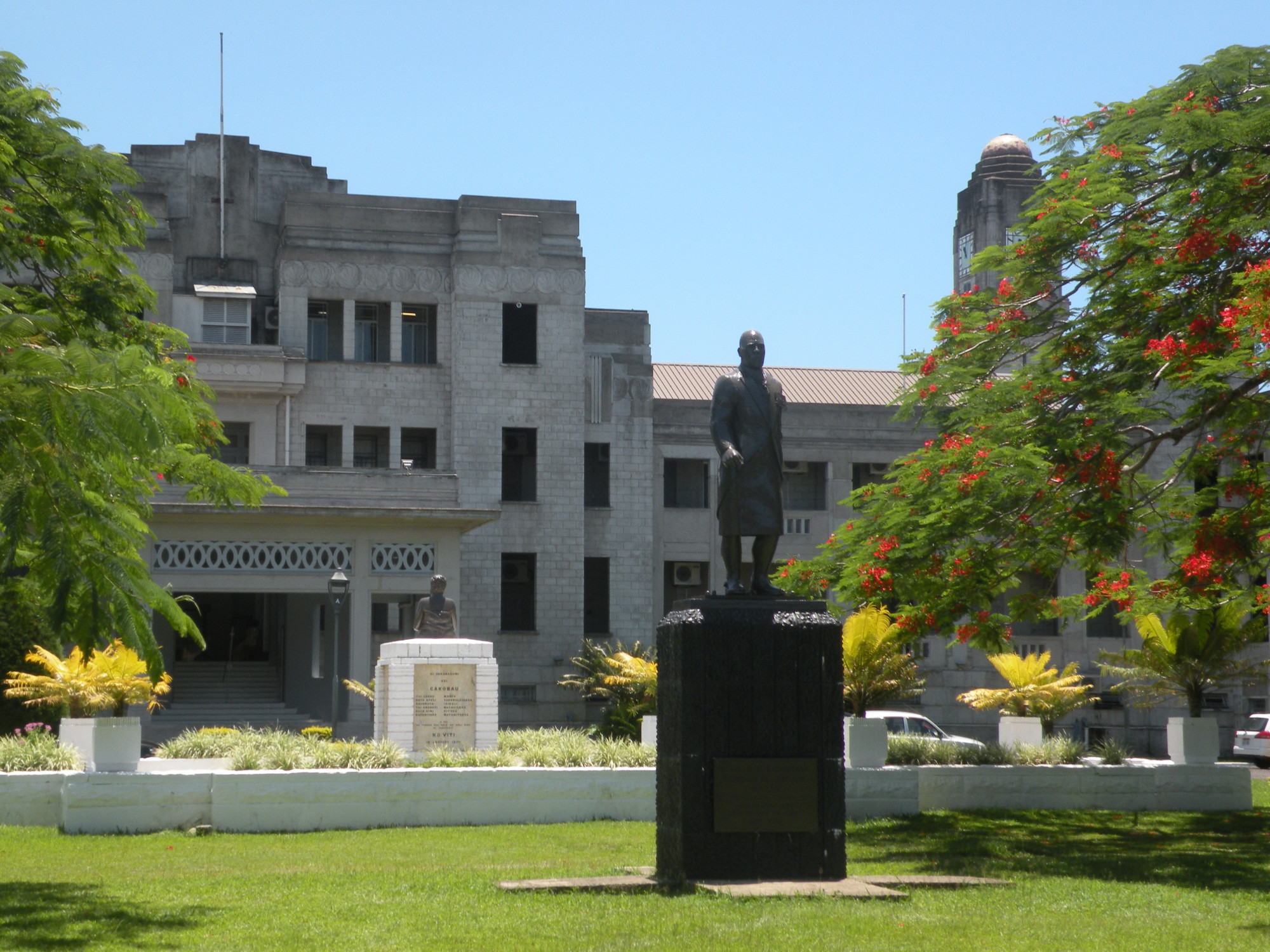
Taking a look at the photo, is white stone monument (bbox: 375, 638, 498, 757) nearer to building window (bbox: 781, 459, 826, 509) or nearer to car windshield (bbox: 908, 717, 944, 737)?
car windshield (bbox: 908, 717, 944, 737)

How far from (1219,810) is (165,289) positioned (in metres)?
28.7

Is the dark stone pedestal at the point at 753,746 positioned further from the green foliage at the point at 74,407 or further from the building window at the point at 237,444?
the building window at the point at 237,444

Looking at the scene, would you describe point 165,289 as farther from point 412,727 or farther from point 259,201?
point 412,727

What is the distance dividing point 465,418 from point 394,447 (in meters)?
2.06

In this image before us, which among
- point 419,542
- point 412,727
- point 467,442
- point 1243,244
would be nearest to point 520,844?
point 412,727

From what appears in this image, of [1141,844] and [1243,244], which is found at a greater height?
[1243,244]

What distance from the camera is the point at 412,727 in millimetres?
21484

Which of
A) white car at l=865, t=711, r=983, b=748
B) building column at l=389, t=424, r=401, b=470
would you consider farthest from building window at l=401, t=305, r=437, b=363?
white car at l=865, t=711, r=983, b=748

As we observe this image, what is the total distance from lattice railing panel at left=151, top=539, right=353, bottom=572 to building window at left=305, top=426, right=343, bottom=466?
600cm

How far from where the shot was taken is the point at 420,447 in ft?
131

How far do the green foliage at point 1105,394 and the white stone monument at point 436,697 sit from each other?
20.9 feet

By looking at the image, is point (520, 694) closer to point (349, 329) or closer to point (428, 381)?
point (428, 381)

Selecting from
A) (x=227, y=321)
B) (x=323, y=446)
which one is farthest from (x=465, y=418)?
(x=227, y=321)

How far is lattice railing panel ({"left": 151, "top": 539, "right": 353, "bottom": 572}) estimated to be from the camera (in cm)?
3244
